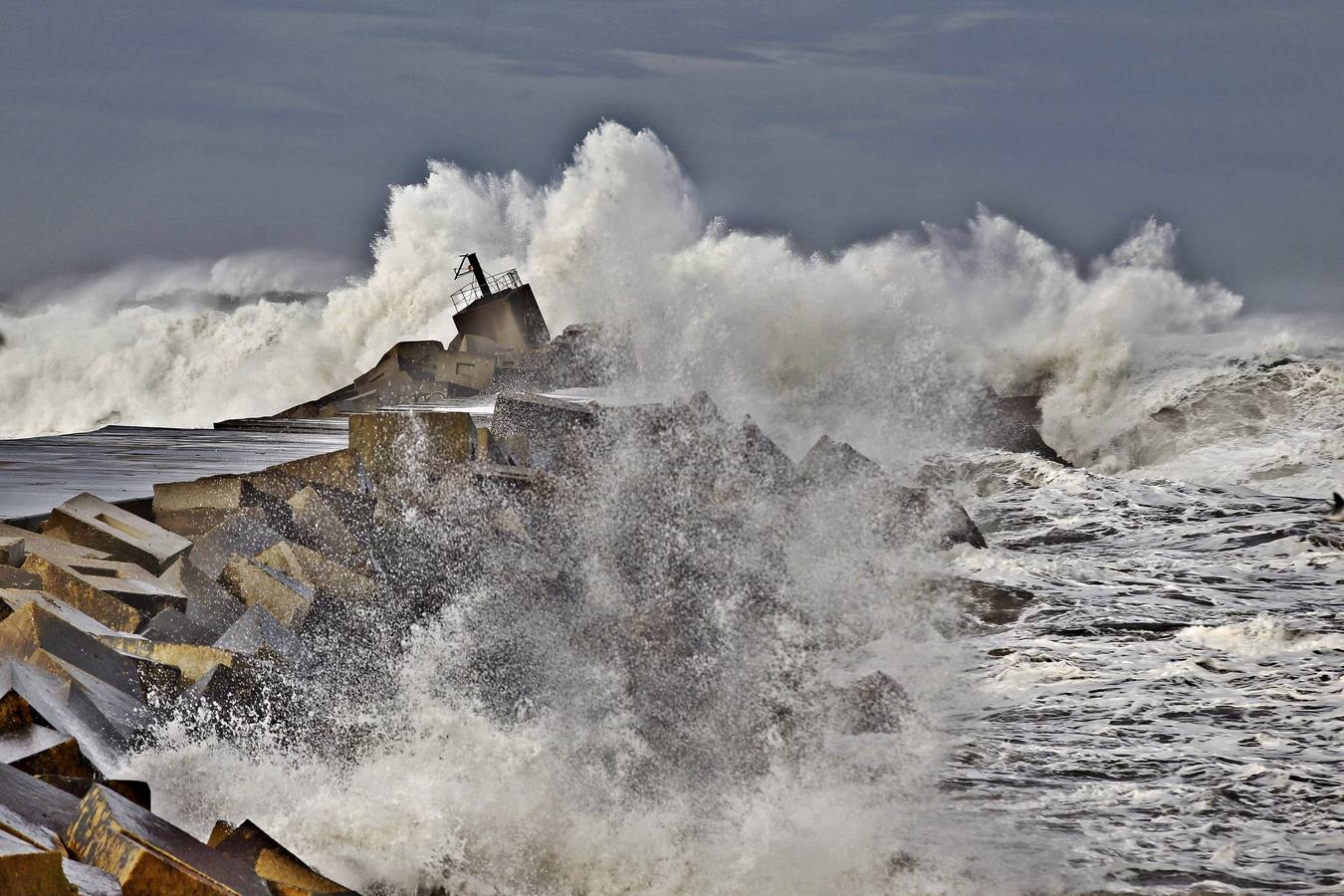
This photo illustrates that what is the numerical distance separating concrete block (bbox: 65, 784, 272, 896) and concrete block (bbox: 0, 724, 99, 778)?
51cm

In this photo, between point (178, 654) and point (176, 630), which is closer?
point (178, 654)

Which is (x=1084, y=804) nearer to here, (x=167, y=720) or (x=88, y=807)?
(x=167, y=720)

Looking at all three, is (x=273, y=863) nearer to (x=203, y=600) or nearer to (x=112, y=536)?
(x=203, y=600)

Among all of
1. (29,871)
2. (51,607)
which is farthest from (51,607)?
(29,871)

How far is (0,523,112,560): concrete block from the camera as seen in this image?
571 centimetres

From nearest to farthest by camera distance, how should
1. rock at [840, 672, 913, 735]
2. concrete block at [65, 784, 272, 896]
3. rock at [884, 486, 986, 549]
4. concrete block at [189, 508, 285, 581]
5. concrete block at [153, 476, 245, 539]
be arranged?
concrete block at [65, 784, 272, 896]
rock at [840, 672, 913, 735]
concrete block at [189, 508, 285, 581]
concrete block at [153, 476, 245, 539]
rock at [884, 486, 986, 549]

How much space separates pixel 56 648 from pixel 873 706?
3.40 m

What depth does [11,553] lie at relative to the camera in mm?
5609

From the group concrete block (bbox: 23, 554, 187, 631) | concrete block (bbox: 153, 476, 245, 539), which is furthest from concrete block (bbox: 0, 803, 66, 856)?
concrete block (bbox: 153, 476, 245, 539)

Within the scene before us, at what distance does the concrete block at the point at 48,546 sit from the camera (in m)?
5.71

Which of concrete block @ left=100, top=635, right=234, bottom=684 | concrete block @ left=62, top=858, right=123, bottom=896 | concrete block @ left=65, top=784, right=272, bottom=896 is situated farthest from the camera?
concrete block @ left=100, top=635, right=234, bottom=684

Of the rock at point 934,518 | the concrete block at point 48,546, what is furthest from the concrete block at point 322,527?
the rock at point 934,518

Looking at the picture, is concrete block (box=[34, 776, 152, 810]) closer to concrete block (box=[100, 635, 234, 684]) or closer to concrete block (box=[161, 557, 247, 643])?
concrete block (box=[100, 635, 234, 684])

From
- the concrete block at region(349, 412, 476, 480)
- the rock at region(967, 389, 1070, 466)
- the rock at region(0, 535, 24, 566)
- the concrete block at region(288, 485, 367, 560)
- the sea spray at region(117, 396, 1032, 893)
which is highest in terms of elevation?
the rock at region(967, 389, 1070, 466)
